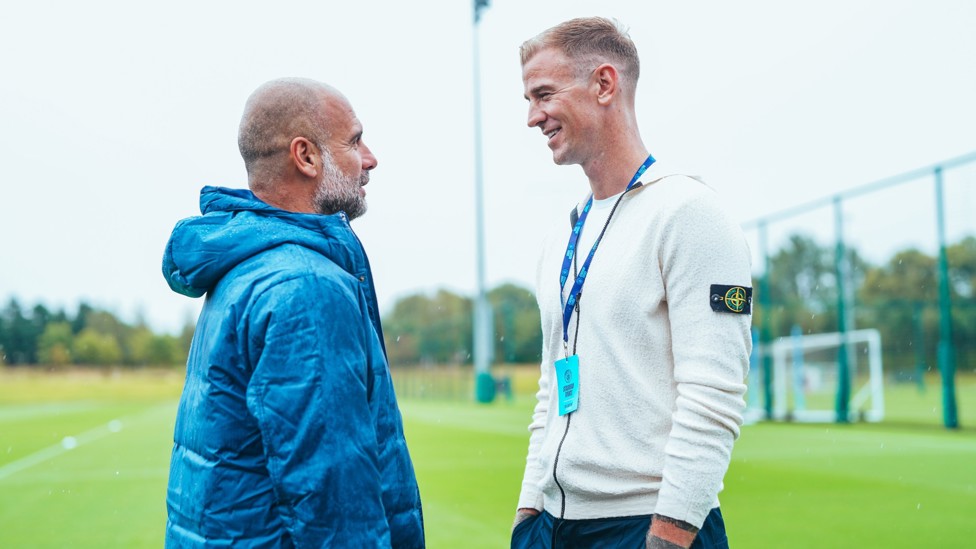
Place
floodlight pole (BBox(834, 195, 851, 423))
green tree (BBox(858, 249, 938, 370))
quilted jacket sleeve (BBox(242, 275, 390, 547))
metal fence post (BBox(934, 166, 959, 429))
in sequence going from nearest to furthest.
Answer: quilted jacket sleeve (BBox(242, 275, 390, 547)) → metal fence post (BBox(934, 166, 959, 429)) → floodlight pole (BBox(834, 195, 851, 423)) → green tree (BBox(858, 249, 938, 370))

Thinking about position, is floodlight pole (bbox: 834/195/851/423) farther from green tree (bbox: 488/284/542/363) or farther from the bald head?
the bald head

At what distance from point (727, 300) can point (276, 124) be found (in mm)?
967

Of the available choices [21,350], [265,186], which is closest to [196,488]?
[265,186]

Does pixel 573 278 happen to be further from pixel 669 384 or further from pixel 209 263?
pixel 209 263

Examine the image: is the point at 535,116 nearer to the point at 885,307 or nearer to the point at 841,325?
the point at 841,325

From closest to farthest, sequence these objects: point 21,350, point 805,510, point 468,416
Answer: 1. point 805,510
2. point 468,416
3. point 21,350

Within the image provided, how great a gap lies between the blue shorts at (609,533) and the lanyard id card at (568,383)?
24 cm

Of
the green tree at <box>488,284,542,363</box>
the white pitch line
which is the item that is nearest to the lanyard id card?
the white pitch line

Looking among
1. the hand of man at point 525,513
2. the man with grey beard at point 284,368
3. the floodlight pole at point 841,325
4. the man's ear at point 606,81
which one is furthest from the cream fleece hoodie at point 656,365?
the floodlight pole at point 841,325

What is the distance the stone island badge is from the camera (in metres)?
1.90

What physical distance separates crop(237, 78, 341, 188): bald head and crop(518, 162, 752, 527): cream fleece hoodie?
69 centimetres

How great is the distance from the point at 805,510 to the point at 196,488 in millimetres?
6050

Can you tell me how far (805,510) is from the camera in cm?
689

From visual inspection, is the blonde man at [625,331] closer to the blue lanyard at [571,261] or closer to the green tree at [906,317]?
the blue lanyard at [571,261]
